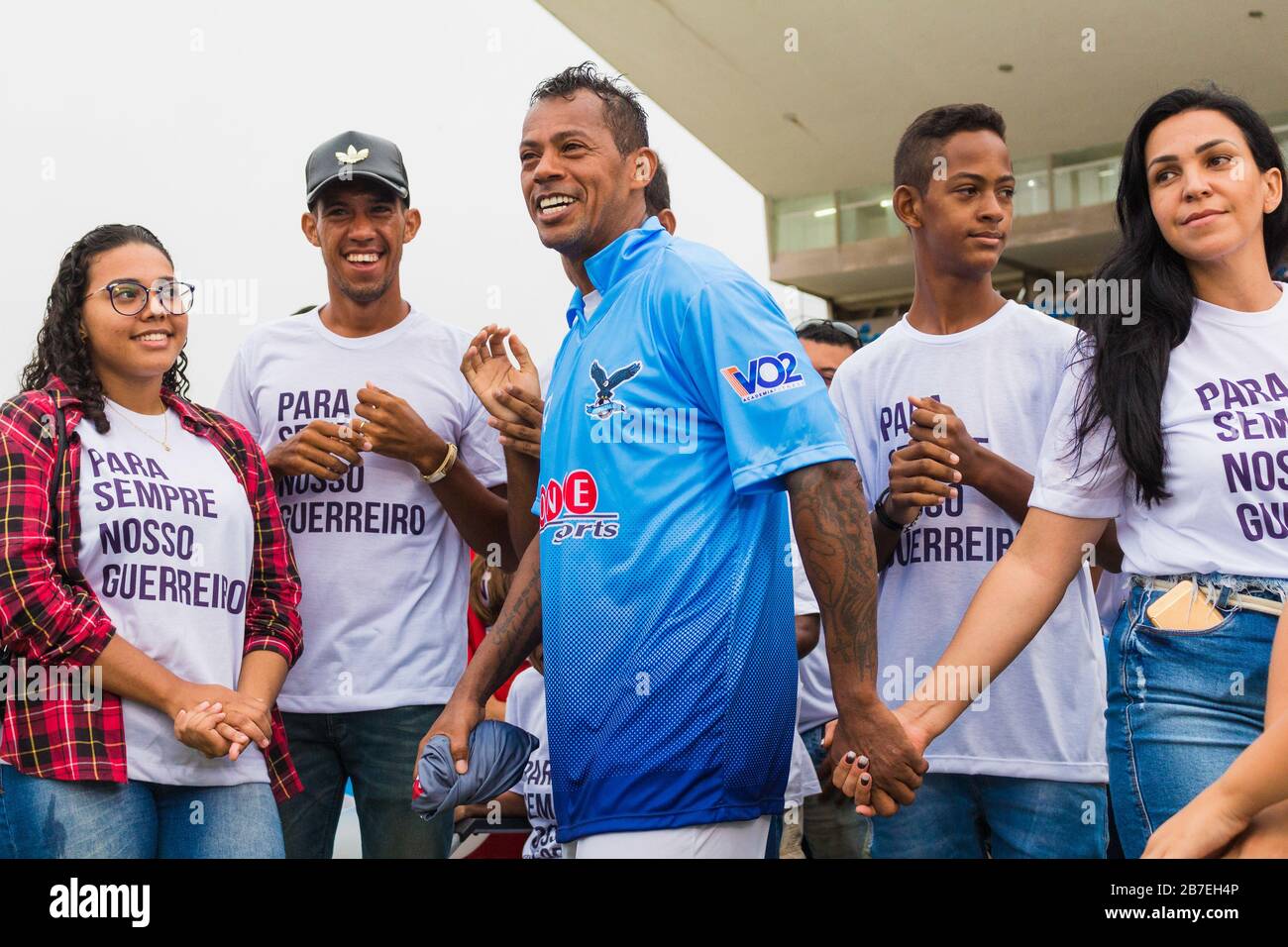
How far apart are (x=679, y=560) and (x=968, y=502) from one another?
3.09 ft

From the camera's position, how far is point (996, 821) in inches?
104

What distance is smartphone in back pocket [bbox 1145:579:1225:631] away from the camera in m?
2.02

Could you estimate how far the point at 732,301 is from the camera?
2.17 metres

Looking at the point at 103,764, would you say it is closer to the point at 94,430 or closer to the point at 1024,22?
the point at 94,430

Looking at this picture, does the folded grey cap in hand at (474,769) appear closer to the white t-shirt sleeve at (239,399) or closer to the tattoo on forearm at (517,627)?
the tattoo on forearm at (517,627)

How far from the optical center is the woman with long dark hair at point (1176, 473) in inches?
79.0

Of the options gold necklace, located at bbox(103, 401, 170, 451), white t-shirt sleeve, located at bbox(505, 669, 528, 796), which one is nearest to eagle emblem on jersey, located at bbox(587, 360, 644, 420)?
gold necklace, located at bbox(103, 401, 170, 451)

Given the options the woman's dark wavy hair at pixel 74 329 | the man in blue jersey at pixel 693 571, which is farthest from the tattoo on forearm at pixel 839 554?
the woman's dark wavy hair at pixel 74 329

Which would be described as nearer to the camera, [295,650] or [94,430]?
[94,430]

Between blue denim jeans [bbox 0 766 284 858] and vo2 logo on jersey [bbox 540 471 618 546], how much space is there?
2.93ft

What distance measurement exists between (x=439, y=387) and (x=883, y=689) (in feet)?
4.18

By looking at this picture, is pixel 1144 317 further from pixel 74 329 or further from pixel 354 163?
pixel 74 329

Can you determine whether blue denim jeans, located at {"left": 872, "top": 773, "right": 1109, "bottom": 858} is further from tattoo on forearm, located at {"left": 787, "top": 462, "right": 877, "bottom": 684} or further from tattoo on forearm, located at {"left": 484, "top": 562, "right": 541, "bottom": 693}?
tattoo on forearm, located at {"left": 484, "top": 562, "right": 541, "bottom": 693}
